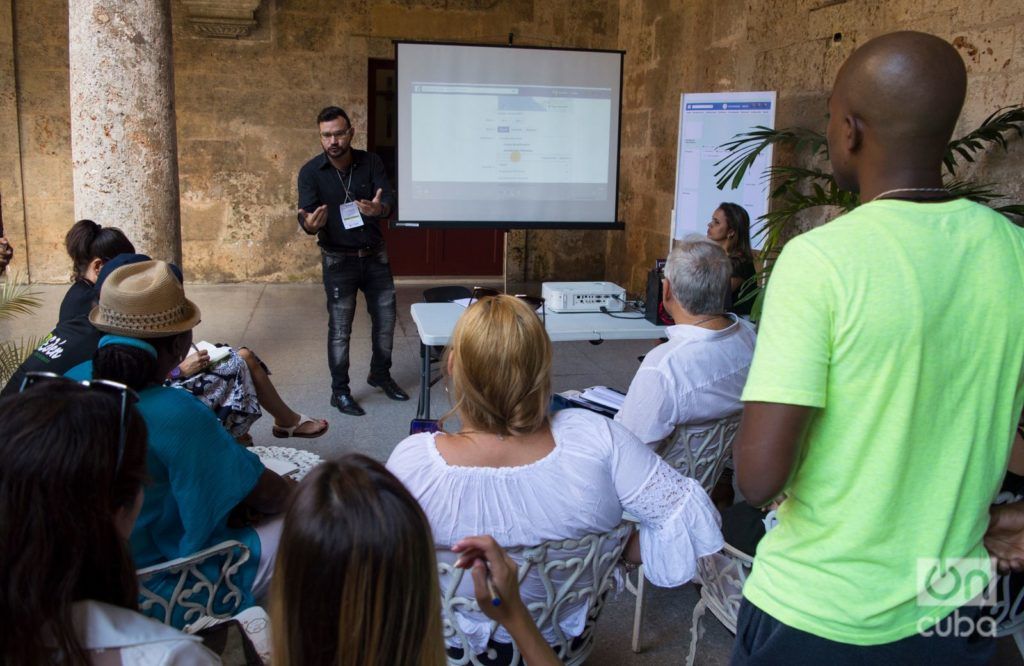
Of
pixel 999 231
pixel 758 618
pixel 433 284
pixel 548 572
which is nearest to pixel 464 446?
pixel 548 572

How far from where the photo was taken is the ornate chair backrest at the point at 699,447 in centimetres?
236

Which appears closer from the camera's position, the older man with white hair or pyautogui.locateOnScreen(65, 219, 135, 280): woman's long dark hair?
the older man with white hair

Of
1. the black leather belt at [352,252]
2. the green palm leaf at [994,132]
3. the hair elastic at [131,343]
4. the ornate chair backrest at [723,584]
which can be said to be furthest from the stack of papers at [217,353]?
the green palm leaf at [994,132]

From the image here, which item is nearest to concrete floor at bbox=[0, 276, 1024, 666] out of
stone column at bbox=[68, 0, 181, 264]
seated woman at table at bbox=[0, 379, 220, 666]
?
stone column at bbox=[68, 0, 181, 264]

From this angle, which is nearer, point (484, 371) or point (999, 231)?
point (999, 231)

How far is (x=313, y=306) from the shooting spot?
25.1 feet

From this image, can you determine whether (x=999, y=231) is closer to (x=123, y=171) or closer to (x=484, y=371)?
(x=484, y=371)

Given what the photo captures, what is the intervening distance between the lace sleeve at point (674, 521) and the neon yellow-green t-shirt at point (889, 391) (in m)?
0.41

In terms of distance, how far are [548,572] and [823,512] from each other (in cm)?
58

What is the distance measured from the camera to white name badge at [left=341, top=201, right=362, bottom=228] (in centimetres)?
462

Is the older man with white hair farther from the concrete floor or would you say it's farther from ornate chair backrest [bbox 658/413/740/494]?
the concrete floor

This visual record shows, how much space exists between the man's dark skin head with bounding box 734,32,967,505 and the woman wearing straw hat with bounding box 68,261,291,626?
1.25 m

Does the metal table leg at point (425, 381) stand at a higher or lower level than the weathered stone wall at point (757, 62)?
lower

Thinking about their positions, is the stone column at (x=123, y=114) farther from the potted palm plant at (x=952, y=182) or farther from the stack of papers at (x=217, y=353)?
the potted palm plant at (x=952, y=182)
